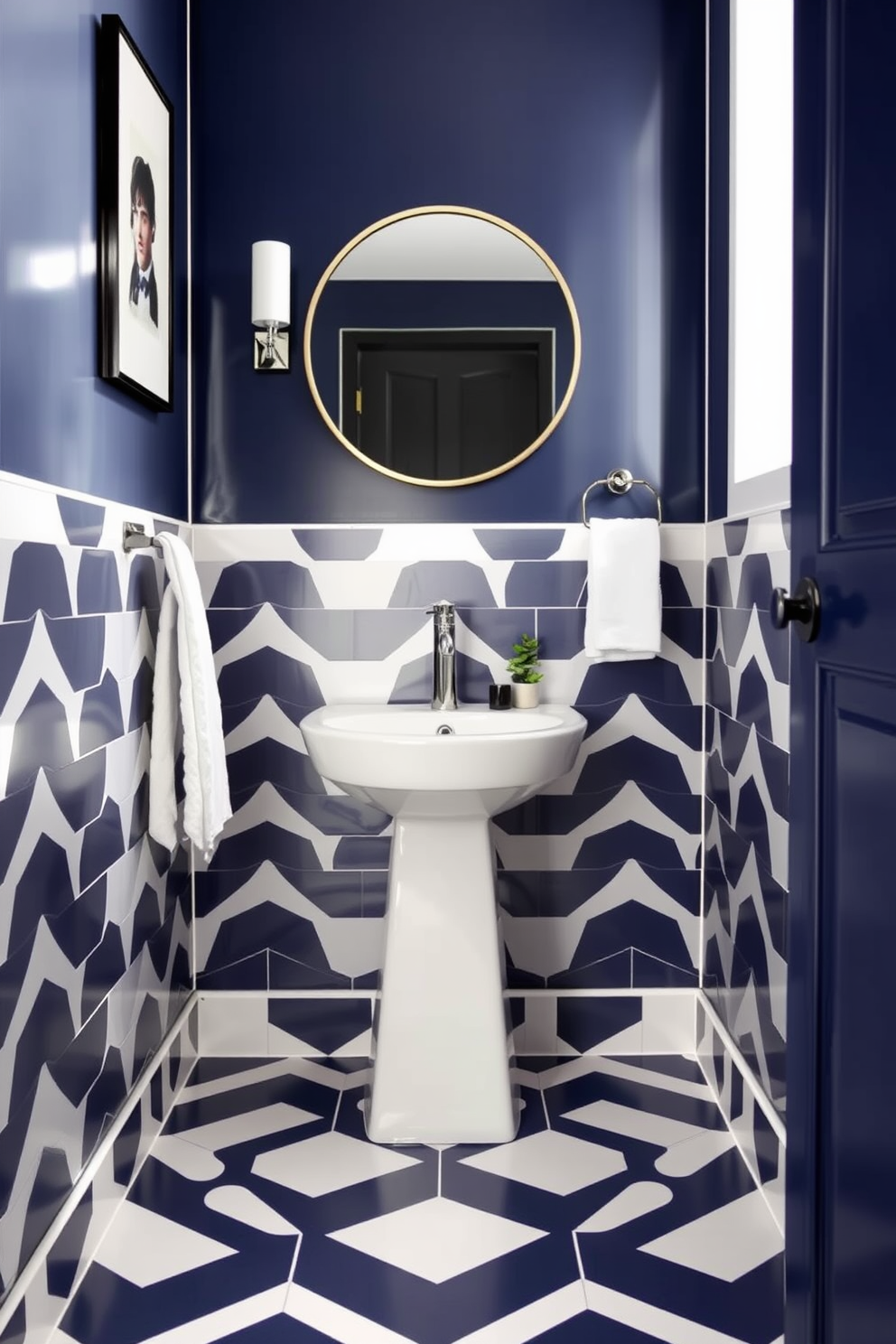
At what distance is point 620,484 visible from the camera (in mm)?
2455

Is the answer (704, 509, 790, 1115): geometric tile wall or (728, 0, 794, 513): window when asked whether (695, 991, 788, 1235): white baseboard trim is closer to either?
(704, 509, 790, 1115): geometric tile wall

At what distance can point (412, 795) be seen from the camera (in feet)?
6.62

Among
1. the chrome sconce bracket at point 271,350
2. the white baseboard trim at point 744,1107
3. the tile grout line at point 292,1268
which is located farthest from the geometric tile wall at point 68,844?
the white baseboard trim at point 744,1107

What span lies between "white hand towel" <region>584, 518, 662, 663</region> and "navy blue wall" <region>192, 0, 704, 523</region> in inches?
5.2

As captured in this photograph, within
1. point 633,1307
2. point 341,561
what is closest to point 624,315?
point 341,561

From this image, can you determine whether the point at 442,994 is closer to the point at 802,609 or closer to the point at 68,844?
the point at 68,844

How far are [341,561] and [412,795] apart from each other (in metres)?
0.66

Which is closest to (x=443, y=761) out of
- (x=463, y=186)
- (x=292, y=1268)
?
(x=292, y=1268)

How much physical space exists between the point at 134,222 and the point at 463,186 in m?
0.79

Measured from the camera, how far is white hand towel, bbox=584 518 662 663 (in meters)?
2.37

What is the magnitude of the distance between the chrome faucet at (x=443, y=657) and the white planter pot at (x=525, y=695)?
0.12 metres

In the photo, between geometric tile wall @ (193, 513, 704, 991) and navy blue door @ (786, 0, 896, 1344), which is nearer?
navy blue door @ (786, 0, 896, 1344)

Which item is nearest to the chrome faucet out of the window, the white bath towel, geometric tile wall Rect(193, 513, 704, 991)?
geometric tile wall Rect(193, 513, 704, 991)

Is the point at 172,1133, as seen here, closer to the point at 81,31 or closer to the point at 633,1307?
the point at 633,1307
